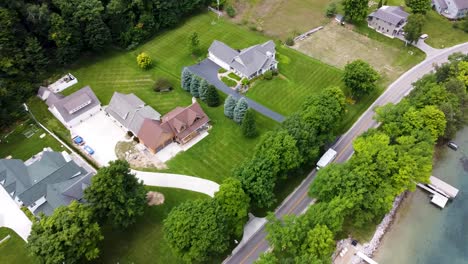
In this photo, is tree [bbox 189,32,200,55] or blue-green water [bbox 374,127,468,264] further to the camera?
tree [bbox 189,32,200,55]

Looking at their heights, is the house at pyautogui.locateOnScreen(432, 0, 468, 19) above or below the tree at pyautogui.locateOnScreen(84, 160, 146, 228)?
above

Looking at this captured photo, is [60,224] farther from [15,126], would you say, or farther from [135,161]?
[15,126]

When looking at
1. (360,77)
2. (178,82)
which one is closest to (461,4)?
(360,77)

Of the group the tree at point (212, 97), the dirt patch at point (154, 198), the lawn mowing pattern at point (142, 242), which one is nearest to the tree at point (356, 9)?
the tree at point (212, 97)

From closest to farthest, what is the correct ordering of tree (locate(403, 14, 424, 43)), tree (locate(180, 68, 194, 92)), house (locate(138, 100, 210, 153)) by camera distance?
house (locate(138, 100, 210, 153)) < tree (locate(180, 68, 194, 92)) < tree (locate(403, 14, 424, 43))

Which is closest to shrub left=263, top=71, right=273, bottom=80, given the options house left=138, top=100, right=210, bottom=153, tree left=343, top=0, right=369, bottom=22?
house left=138, top=100, right=210, bottom=153

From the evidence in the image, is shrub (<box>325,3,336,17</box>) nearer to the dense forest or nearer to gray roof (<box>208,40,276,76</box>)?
gray roof (<box>208,40,276,76</box>)
